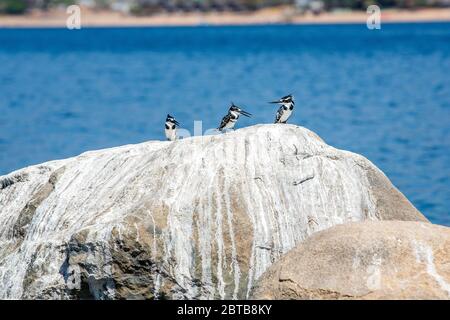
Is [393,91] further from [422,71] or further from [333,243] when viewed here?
[333,243]

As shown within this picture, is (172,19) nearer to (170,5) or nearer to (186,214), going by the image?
(170,5)

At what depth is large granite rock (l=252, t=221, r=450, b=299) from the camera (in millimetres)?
9305

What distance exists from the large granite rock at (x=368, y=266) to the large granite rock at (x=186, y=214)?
1.22 meters

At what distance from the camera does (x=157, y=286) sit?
10.8 meters

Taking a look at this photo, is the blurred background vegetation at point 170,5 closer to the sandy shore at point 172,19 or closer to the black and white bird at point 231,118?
the sandy shore at point 172,19

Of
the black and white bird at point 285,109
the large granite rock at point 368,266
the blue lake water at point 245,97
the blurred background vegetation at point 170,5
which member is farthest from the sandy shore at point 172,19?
the large granite rock at point 368,266

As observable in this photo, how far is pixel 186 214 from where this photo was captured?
11.0 meters

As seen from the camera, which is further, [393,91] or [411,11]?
[411,11]

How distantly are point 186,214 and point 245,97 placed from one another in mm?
34650

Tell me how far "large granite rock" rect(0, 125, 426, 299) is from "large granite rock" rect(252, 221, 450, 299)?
1224 millimetres

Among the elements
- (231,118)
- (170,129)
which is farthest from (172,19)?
(231,118)

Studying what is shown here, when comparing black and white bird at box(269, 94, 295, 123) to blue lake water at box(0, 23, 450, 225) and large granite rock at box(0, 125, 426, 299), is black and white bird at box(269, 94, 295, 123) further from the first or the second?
blue lake water at box(0, 23, 450, 225)

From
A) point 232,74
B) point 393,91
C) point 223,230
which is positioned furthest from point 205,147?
point 232,74

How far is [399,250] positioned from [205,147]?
9.48ft
